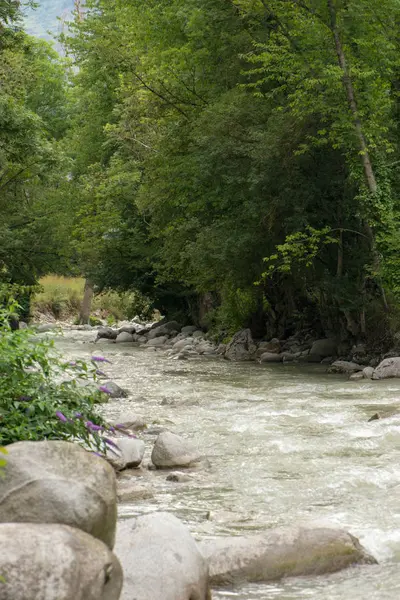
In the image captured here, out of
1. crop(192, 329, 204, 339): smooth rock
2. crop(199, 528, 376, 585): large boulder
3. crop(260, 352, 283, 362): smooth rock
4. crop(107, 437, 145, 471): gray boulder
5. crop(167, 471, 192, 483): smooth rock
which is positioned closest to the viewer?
crop(199, 528, 376, 585): large boulder

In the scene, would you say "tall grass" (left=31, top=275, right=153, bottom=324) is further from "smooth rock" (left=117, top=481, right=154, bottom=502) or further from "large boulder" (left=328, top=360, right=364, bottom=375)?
"smooth rock" (left=117, top=481, right=154, bottom=502)

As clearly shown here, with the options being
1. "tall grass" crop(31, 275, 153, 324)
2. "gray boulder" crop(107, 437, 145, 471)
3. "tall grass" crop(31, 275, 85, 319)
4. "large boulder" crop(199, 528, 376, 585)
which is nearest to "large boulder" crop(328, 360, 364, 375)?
"gray boulder" crop(107, 437, 145, 471)

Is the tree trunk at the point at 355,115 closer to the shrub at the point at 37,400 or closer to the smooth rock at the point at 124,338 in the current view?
the shrub at the point at 37,400

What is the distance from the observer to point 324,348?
23734 millimetres

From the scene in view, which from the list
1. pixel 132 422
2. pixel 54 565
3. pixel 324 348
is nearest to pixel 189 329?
pixel 324 348

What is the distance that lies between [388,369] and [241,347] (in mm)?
8567

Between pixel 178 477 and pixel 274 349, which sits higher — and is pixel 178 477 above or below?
below

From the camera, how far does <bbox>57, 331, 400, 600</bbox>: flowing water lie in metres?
5.91

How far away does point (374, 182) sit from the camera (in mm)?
19938

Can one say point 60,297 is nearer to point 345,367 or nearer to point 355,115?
point 345,367

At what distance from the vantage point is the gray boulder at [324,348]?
23.6 meters

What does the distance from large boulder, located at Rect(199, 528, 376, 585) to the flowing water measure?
3.8 inches

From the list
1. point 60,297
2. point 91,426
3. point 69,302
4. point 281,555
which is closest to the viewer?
point 281,555

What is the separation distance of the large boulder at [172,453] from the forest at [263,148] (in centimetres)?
739
